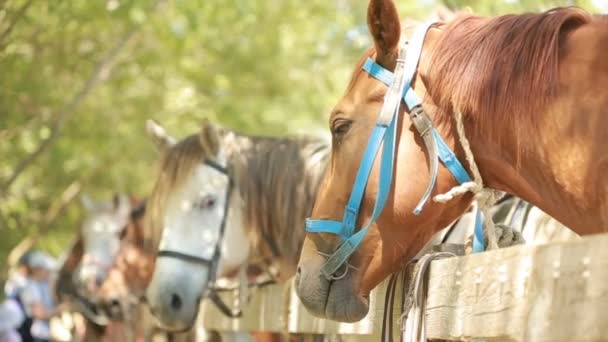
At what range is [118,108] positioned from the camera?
13.9 meters

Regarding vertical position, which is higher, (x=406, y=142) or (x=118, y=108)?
(x=118, y=108)

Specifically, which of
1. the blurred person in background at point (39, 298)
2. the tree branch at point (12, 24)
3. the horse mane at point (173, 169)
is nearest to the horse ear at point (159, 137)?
the horse mane at point (173, 169)

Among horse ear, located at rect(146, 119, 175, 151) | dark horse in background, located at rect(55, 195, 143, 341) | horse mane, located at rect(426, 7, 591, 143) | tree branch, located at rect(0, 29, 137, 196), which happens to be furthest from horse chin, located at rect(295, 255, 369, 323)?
dark horse in background, located at rect(55, 195, 143, 341)

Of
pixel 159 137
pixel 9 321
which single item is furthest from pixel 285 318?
pixel 9 321

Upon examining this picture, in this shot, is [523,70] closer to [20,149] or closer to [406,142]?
[406,142]

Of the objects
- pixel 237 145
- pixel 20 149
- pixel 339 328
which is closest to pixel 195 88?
pixel 20 149

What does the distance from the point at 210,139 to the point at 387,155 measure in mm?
3303

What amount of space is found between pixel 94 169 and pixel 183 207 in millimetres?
9046

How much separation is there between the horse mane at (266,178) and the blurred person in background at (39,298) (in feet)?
21.0

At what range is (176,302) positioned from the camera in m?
6.18

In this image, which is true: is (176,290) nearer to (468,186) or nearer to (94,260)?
(468,186)

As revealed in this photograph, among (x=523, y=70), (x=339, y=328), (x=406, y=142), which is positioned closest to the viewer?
(x=523, y=70)

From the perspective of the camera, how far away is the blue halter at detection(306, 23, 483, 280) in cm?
327

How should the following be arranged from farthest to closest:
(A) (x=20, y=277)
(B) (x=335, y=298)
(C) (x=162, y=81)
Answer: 1. (C) (x=162, y=81)
2. (A) (x=20, y=277)
3. (B) (x=335, y=298)
